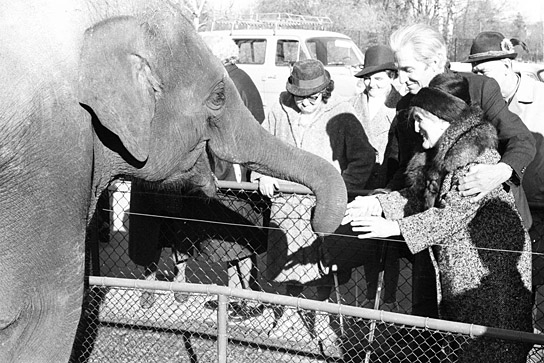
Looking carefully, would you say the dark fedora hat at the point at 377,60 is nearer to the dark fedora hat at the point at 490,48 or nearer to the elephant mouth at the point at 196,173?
the dark fedora hat at the point at 490,48

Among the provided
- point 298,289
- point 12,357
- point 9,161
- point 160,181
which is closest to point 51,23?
point 9,161

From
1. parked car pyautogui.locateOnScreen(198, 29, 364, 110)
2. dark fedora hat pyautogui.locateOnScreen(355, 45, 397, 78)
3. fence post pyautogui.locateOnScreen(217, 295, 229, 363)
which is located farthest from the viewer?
parked car pyautogui.locateOnScreen(198, 29, 364, 110)

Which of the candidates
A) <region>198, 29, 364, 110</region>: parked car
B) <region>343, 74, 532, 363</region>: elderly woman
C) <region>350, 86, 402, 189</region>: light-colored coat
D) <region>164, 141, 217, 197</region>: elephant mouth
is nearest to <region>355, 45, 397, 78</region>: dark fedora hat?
<region>350, 86, 402, 189</region>: light-colored coat

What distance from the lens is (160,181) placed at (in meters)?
4.14

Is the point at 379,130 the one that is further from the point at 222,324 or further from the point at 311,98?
the point at 222,324

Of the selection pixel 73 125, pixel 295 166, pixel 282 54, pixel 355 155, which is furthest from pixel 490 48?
pixel 282 54

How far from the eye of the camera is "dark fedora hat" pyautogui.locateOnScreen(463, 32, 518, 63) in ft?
18.8

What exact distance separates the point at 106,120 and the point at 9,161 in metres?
0.42

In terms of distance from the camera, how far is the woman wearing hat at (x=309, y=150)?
18.8 ft

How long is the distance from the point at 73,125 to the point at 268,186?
7.34 feet

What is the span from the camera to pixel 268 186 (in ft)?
17.8

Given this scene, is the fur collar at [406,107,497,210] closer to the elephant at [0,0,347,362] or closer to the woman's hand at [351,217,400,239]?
the woman's hand at [351,217,400,239]

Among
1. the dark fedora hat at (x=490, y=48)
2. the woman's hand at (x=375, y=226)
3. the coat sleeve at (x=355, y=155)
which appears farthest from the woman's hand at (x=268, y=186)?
the dark fedora hat at (x=490, y=48)

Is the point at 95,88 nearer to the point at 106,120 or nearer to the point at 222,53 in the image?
the point at 106,120
